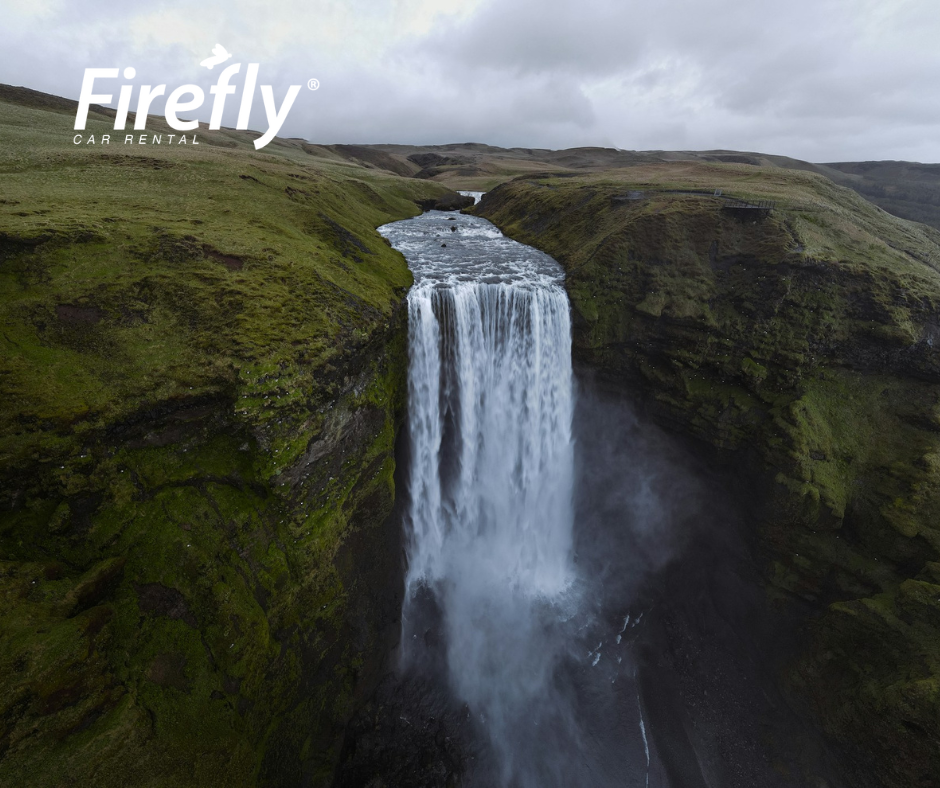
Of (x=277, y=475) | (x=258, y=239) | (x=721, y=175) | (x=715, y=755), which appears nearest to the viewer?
(x=277, y=475)

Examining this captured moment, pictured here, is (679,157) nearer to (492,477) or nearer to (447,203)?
(447,203)

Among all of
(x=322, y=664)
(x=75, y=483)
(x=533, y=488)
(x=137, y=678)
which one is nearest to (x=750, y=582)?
(x=533, y=488)

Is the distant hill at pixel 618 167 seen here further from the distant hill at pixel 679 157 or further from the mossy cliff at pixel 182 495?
the mossy cliff at pixel 182 495

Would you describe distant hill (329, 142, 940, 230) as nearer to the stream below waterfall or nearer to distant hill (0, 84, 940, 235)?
distant hill (0, 84, 940, 235)

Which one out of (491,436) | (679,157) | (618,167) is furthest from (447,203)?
(679,157)

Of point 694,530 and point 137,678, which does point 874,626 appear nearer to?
point 694,530

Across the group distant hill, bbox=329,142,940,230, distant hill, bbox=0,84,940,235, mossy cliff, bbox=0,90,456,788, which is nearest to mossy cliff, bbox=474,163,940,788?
mossy cliff, bbox=0,90,456,788
